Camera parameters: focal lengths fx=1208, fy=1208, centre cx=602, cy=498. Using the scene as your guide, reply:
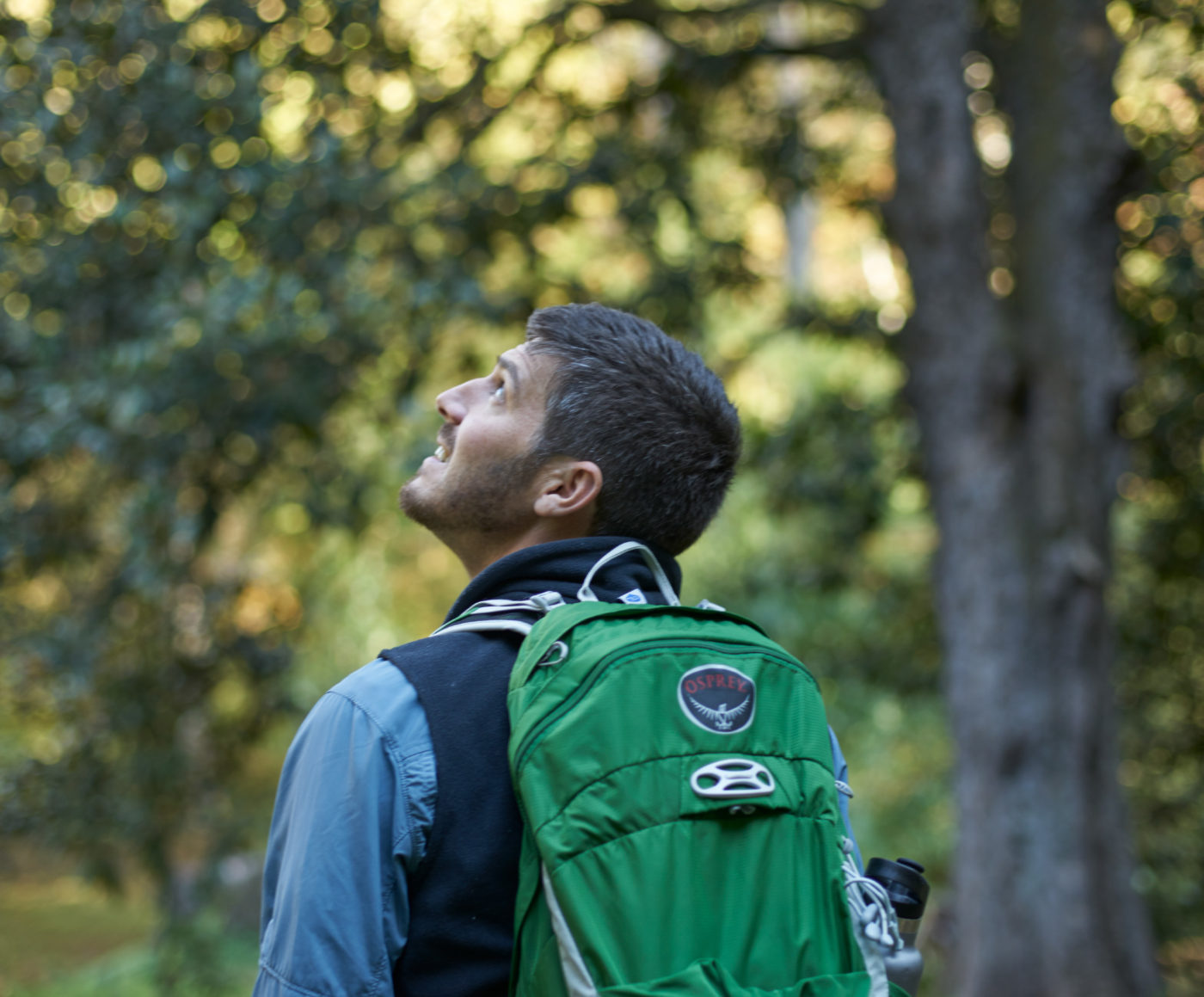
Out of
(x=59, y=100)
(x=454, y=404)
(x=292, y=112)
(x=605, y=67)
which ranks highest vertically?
(x=605, y=67)

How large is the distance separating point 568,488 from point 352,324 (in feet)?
10.3

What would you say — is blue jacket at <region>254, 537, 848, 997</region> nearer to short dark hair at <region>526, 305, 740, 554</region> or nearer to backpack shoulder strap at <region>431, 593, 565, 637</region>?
backpack shoulder strap at <region>431, 593, 565, 637</region>

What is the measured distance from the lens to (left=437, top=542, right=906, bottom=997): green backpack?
1273mm

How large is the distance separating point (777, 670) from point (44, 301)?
4002 mm

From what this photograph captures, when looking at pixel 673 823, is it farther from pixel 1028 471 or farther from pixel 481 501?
pixel 1028 471

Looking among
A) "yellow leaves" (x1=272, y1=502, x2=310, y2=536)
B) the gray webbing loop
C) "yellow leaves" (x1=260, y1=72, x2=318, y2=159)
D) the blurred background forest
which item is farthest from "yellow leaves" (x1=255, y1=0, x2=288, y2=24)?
the gray webbing loop

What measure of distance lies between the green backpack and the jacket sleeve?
127 mm

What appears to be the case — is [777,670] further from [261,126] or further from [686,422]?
[261,126]

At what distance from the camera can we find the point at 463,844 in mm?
1376

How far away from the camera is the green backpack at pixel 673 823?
1.27 metres

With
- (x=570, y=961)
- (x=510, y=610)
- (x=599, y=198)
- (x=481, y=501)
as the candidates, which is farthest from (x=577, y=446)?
(x=599, y=198)

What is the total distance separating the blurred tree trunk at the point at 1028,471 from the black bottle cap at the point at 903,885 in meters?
3.62

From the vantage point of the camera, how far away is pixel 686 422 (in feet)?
5.86

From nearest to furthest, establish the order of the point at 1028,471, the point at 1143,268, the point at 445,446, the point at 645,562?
the point at 645,562
the point at 445,446
the point at 1028,471
the point at 1143,268
